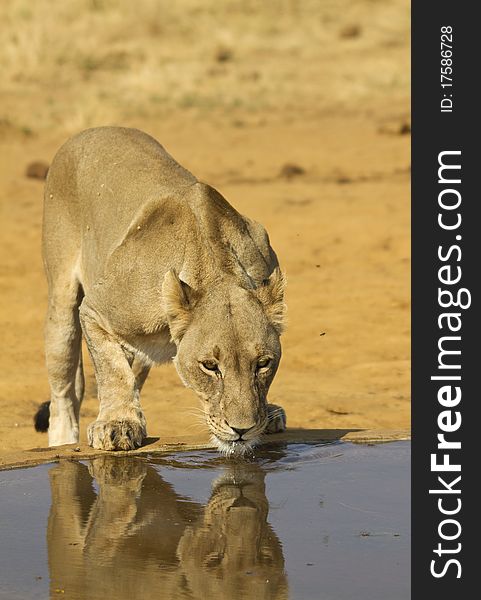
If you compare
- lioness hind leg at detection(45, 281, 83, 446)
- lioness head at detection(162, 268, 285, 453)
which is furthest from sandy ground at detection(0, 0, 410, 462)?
lioness head at detection(162, 268, 285, 453)

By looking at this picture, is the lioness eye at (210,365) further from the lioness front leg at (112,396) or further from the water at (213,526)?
the lioness front leg at (112,396)

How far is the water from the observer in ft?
14.9

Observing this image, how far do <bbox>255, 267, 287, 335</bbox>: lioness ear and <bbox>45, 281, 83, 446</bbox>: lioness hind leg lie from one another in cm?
209

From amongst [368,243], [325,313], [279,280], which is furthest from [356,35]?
[279,280]

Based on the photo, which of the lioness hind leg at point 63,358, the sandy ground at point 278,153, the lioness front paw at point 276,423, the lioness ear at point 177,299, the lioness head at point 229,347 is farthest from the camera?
the sandy ground at point 278,153

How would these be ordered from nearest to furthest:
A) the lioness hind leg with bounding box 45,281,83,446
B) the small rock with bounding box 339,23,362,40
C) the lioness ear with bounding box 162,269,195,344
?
the lioness ear with bounding box 162,269,195,344
the lioness hind leg with bounding box 45,281,83,446
the small rock with bounding box 339,23,362,40

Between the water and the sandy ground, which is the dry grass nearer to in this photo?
the sandy ground

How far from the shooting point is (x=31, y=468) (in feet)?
20.2

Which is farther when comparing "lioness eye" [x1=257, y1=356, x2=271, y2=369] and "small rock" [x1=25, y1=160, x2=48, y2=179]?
"small rock" [x1=25, y1=160, x2=48, y2=179]

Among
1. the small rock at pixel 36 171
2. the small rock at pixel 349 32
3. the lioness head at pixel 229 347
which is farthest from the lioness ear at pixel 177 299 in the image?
the small rock at pixel 349 32

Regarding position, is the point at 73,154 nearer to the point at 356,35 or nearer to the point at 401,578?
the point at 401,578

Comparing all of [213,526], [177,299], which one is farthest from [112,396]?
[213,526]

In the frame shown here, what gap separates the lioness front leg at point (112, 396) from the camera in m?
6.50

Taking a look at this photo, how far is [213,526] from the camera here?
17.3 feet
